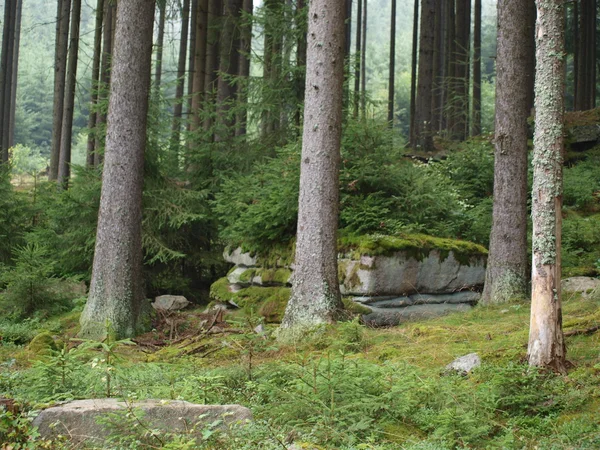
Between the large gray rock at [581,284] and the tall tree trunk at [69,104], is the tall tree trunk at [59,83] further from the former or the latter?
the large gray rock at [581,284]

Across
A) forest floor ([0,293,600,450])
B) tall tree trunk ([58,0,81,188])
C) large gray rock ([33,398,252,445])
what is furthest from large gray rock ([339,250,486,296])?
tall tree trunk ([58,0,81,188])

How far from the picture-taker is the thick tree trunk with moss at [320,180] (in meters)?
8.99

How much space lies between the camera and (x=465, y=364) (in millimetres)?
6676

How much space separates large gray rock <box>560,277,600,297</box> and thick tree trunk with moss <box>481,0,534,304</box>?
69cm

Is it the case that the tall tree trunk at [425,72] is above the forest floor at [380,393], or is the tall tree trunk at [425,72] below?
above

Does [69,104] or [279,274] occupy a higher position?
[69,104]

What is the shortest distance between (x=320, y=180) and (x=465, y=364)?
3444mm

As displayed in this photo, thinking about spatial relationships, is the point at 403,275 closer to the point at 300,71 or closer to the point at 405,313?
the point at 405,313

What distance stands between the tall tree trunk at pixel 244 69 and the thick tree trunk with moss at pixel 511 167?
6.10 meters

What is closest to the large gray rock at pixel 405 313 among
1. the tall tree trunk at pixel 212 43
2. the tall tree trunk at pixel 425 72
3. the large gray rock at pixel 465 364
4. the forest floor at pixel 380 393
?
the forest floor at pixel 380 393

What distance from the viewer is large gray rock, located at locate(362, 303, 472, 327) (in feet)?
32.3

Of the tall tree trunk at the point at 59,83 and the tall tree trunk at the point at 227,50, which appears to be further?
the tall tree trunk at the point at 59,83

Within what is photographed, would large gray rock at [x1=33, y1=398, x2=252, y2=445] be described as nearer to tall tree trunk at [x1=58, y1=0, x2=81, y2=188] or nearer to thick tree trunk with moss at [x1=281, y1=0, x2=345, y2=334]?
thick tree trunk with moss at [x1=281, y1=0, x2=345, y2=334]

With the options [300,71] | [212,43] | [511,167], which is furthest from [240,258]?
[212,43]
